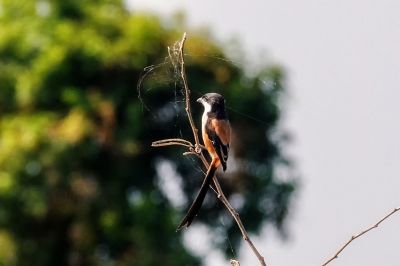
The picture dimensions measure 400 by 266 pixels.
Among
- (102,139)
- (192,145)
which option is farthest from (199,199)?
(102,139)

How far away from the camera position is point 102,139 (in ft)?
62.0

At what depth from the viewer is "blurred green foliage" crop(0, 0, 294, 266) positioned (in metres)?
17.8

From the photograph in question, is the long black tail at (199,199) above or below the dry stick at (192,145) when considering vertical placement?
above

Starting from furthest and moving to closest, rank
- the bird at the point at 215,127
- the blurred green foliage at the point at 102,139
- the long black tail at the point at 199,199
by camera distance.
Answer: the blurred green foliage at the point at 102,139 → the bird at the point at 215,127 → the long black tail at the point at 199,199

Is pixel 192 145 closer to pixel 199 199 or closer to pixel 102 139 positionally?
pixel 199 199

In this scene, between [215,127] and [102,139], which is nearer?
[215,127]

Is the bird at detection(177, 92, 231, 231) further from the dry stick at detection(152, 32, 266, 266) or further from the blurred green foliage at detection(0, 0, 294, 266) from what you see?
the blurred green foliage at detection(0, 0, 294, 266)

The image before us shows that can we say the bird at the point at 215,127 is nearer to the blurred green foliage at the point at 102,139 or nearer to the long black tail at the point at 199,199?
the long black tail at the point at 199,199

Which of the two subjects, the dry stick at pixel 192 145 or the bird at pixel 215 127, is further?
the bird at pixel 215 127

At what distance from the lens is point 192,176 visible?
19719 millimetres

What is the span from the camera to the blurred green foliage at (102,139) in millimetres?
17828

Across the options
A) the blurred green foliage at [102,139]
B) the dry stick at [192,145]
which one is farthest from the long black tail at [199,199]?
the blurred green foliage at [102,139]

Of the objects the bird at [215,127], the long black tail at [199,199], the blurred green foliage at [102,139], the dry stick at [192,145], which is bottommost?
the dry stick at [192,145]

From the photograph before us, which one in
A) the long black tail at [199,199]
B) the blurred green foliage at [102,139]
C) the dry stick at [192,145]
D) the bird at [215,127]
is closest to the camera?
the dry stick at [192,145]
